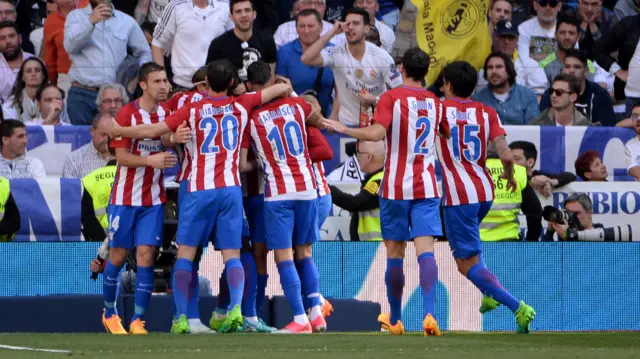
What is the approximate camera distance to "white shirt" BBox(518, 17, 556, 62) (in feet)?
47.9

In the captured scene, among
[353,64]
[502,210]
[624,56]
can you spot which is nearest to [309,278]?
[502,210]

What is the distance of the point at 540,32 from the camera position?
14953 millimetres

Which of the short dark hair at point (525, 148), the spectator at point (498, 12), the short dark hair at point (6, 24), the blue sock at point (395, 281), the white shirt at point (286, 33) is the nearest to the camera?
the blue sock at point (395, 281)

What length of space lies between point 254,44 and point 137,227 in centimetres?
413

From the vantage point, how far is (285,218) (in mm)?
9422

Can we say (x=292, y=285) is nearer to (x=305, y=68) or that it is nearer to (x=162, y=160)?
(x=162, y=160)

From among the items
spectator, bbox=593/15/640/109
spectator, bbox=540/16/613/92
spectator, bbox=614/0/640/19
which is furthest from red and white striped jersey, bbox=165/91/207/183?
spectator, bbox=614/0/640/19

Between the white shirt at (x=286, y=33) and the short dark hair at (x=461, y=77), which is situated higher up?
the white shirt at (x=286, y=33)

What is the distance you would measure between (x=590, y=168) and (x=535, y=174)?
68cm

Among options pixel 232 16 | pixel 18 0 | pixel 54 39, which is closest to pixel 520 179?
pixel 232 16

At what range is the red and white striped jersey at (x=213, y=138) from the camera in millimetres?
9227

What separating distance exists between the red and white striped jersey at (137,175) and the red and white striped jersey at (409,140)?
5.61ft

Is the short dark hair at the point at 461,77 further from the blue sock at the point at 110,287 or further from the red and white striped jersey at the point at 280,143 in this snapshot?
the blue sock at the point at 110,287

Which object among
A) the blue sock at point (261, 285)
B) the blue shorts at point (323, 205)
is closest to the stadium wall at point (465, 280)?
the blue sock at point (261, 285)
